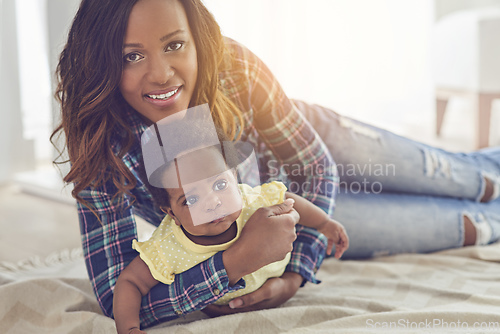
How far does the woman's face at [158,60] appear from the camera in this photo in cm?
59

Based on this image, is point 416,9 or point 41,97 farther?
point 416,9

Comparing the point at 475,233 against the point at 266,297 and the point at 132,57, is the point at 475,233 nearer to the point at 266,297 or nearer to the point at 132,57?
the point at 266,297

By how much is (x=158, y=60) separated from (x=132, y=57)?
0.03 meters

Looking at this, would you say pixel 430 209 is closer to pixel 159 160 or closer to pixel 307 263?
pixel 307 263

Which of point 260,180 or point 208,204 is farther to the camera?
point 260,180

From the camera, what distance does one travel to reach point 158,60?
1.98 ft

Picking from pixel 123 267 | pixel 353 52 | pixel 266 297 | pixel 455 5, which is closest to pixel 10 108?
pixel 123 267

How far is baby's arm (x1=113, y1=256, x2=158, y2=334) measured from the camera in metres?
0.62

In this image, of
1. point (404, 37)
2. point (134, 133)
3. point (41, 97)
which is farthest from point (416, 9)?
point (134, 133)

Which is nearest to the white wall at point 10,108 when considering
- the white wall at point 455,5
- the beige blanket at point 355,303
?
the beige blanket at point 355,303

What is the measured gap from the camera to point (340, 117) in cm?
100

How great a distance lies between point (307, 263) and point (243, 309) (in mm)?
117

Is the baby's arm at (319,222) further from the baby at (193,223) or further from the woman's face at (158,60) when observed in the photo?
the woman's face at (158,60)

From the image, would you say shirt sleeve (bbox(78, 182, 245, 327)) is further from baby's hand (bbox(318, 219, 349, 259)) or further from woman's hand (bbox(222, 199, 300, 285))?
baby's hand (bbox(318, 219, 349, 259))
